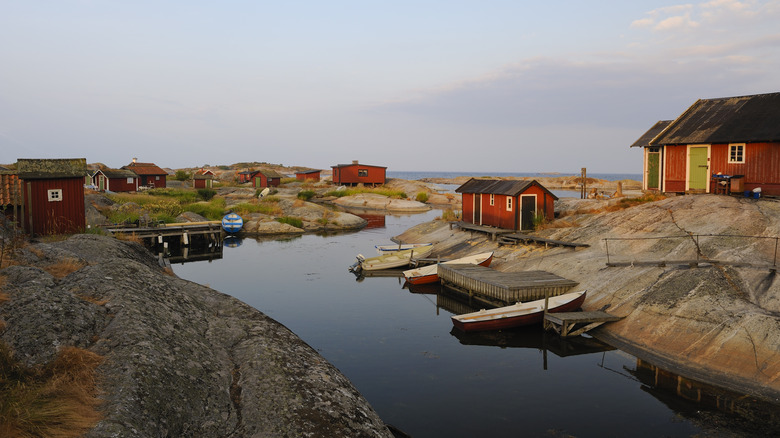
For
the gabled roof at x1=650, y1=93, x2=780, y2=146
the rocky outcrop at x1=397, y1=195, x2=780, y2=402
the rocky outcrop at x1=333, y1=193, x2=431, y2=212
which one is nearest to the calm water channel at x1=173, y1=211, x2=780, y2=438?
the rocky outcrop at x1=397, y1=195, x2=780, y2=402

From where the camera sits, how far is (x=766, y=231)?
23500 mm

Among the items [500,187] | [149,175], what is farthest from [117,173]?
[500,187]

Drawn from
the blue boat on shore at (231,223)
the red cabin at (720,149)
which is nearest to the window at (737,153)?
the red cabin at (720,149)

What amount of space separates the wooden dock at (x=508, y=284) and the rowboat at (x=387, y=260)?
6.85m

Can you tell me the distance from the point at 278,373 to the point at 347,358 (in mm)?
9446

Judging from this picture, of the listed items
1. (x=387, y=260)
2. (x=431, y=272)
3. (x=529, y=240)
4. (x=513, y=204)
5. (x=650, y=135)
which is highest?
(x=650, y=135)

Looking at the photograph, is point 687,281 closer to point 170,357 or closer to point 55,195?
point 170,357

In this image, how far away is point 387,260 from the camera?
35.5 m

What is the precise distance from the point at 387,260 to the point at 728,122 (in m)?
23.3

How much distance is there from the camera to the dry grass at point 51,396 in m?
6.29

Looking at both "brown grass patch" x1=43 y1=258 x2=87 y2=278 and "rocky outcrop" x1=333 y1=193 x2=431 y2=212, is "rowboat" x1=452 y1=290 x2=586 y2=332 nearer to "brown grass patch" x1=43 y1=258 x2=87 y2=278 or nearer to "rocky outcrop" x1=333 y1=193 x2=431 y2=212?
"brown grass patch" x1=43 y1=258 x2=87 y2=278

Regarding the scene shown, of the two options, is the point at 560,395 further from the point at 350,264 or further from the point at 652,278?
the point at 350,264

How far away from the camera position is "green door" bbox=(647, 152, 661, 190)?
116 ft

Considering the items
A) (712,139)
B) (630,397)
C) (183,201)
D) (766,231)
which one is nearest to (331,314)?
(630,397)
